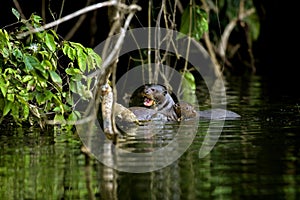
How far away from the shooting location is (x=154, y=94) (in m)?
6.46

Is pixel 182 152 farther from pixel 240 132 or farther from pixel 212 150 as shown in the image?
pixel 240 132

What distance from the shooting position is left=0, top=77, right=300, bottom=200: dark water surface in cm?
350

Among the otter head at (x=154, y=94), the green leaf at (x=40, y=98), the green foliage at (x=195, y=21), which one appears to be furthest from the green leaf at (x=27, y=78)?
the green foliage at (x=195, y=21)

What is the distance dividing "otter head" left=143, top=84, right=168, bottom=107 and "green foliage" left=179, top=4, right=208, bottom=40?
1.31m

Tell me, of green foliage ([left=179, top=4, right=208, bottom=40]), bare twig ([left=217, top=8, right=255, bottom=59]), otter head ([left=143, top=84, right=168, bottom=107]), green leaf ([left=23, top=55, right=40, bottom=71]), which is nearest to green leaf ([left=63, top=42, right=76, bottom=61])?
green leaf ([left=23, top=55, right=40, bottom=71])

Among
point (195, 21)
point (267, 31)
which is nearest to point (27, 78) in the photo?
point (195, 21)

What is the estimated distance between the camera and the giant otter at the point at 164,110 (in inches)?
237

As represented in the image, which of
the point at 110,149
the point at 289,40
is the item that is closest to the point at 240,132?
the point at 110,149

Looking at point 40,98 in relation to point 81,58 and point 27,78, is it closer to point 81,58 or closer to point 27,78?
point 27,78

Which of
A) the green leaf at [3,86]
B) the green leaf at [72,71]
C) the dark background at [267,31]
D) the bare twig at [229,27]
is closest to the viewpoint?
the green leaf at [3,86]

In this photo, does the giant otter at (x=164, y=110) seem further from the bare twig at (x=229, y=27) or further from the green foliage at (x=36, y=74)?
the bare twig at (x=229, y=27)

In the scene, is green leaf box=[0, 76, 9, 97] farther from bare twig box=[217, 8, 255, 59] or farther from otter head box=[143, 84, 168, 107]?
bare twig box=[217, 8, 255, 59]

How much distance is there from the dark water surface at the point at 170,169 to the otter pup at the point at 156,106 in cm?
48

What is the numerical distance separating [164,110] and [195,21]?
1.74m
